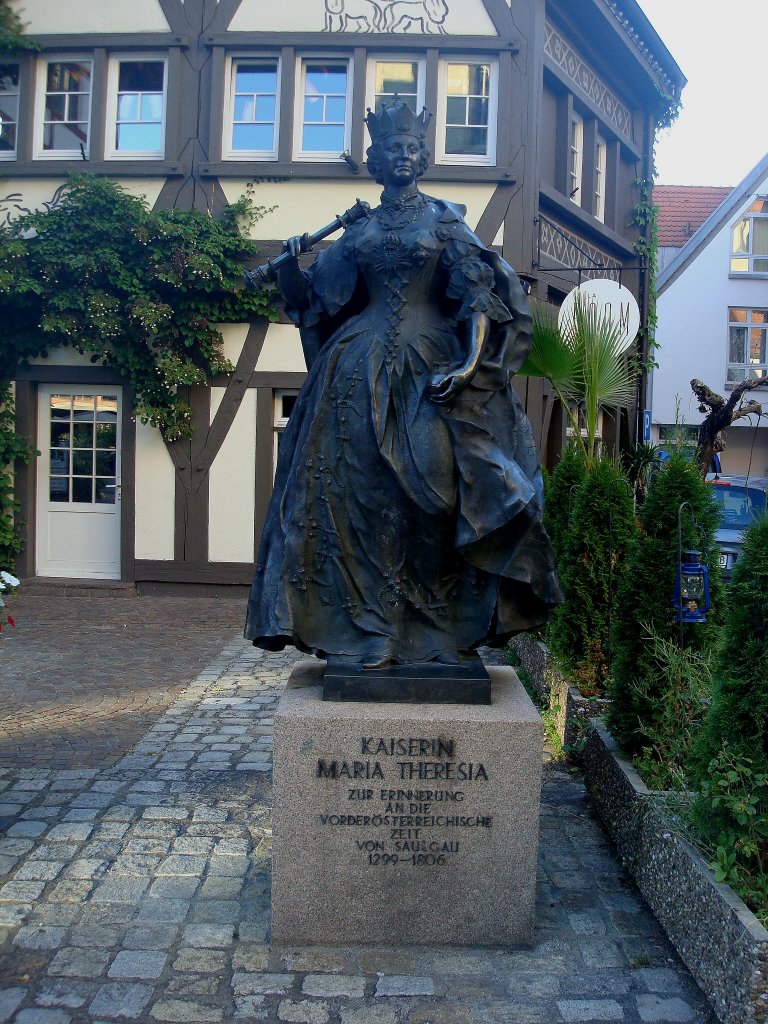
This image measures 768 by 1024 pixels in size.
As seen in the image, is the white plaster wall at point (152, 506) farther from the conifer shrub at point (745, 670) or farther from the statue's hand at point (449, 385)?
the conifer shrub at point (745, 670)

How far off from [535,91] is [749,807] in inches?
404

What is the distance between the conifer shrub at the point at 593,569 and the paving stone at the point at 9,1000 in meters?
3.64

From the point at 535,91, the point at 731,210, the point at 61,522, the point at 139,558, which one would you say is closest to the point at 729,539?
the point at 535,91

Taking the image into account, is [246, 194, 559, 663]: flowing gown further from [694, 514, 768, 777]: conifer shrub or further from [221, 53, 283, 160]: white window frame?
[221, 53, 283, 160]: white window frame

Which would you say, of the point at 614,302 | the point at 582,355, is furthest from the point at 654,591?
the point at 614,302

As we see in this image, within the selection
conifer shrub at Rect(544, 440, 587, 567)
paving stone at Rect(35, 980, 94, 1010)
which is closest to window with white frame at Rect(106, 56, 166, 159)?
conifer shrub at Rect(544, 440, 587, 567)

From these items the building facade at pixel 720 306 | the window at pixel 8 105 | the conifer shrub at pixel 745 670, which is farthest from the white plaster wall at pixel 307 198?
the building facade at pixel 720 306

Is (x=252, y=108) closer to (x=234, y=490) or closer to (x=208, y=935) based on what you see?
(x=234, y=490)

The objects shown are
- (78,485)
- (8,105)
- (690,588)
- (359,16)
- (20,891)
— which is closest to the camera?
(20,891)

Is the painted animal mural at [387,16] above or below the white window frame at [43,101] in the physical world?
above

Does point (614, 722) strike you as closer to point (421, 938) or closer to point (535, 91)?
point (421, 938)

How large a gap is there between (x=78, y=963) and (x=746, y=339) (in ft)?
85.0

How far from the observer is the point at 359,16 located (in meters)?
11.4

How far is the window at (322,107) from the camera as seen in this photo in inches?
456
